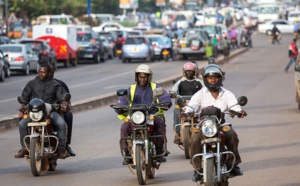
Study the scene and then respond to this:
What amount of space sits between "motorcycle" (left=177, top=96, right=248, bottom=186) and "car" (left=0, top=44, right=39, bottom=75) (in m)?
35.0

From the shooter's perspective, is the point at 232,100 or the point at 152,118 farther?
the point at 152,118

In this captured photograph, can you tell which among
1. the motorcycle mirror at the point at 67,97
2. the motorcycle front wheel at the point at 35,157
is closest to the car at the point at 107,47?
the motorcycle mirror at the point at 67,97

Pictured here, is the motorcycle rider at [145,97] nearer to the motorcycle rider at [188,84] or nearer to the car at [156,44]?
the motorcycle rider at [188,84]

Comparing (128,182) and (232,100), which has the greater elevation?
(232,100)

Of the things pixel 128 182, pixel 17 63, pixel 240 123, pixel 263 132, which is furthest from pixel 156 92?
pixel 17 63

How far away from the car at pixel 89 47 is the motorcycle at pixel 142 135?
1689 inches

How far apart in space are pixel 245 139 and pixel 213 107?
8120 mm

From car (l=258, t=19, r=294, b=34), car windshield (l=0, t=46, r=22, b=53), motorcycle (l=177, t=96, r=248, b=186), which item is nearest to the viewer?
motorcycle (l=177, t=96, r=248, b=186)

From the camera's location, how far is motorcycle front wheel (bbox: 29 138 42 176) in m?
13.0

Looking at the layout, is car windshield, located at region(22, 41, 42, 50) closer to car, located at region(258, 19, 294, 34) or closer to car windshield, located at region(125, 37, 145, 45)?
car windshield, located at region(125, 37, 145, 45)

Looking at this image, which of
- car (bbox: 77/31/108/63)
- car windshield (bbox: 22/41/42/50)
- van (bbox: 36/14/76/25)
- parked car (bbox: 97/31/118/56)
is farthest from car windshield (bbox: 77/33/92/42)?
van (bbox: 36/14/76/25)

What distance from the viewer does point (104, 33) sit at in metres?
67.6

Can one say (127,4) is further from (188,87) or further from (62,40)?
(188,87)

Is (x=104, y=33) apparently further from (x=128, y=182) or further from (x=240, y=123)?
(x=128, y=182)
